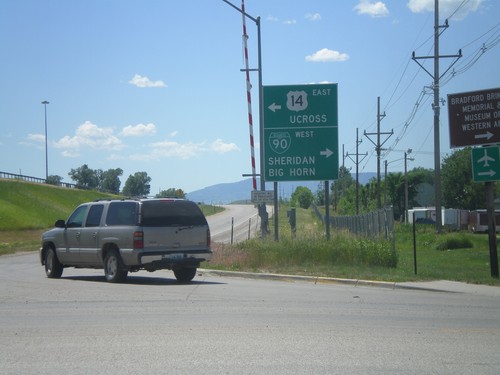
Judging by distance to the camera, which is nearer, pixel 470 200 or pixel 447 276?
pixel 447 276

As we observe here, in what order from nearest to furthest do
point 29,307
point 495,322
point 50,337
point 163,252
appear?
point 50,337
point 495,322
point 29,307
point 163,252

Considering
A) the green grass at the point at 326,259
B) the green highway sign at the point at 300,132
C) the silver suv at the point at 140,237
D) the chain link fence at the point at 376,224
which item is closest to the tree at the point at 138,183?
the chain link fence at the point at 376,224

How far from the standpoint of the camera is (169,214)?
1659 cm

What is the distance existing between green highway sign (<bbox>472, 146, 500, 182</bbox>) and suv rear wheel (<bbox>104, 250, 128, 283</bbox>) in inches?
376

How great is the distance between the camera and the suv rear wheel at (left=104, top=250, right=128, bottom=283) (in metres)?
16.5

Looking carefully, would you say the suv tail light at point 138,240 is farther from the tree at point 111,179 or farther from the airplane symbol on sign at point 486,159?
the tree at point 111,179

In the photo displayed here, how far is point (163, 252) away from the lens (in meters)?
16.2

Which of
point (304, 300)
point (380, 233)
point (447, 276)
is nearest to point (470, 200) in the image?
point (380, 233)

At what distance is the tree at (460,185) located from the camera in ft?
297

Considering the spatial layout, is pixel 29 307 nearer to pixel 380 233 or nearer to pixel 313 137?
pixel 313 137

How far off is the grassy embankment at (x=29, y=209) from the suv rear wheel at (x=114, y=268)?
2262 cm

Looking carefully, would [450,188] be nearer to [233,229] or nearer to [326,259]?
[233,229]

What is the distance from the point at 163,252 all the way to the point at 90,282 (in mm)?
2358

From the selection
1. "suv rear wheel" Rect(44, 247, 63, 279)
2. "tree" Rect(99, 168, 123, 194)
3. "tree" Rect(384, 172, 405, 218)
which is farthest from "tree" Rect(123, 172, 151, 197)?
"suv rear wheel" Rect(44, 247, 63, 279)
